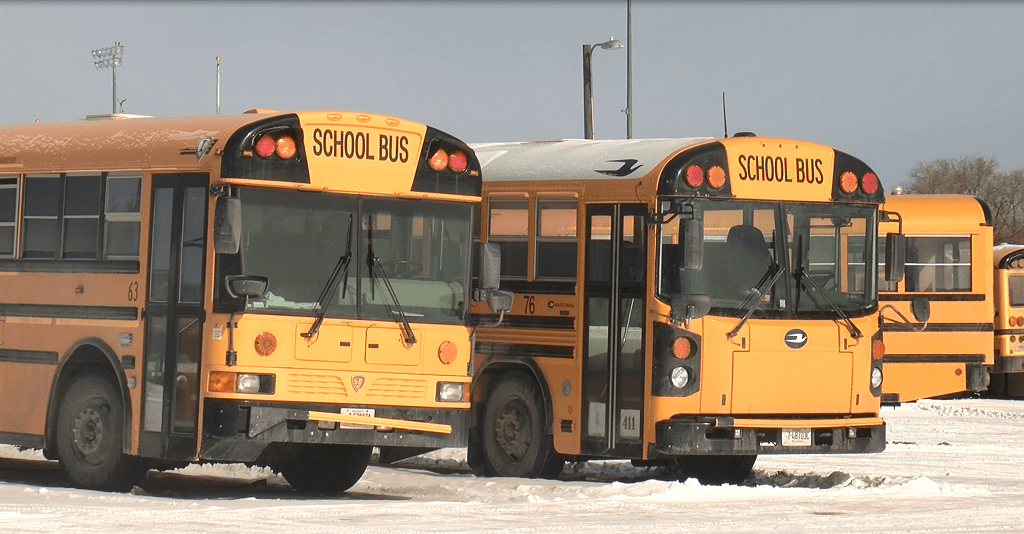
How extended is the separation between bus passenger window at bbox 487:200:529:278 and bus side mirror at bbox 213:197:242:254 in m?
3.69

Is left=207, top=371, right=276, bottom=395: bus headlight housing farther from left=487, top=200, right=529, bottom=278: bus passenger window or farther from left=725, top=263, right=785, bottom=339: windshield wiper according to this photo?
left=725, top=263, right=785, bottom=339: windshield wiper

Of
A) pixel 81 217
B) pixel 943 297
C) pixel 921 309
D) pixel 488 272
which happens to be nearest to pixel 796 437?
pixel 921 309

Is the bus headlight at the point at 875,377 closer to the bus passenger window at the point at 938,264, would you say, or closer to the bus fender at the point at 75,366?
the bus fender at the point at 75,366

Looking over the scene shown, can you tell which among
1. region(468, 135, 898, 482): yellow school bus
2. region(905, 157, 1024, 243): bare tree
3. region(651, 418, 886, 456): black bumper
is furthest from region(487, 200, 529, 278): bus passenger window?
region(905, 157, 1024, 243): bare tree

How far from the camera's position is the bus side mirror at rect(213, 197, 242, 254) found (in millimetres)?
13508

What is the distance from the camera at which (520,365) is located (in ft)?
55.6

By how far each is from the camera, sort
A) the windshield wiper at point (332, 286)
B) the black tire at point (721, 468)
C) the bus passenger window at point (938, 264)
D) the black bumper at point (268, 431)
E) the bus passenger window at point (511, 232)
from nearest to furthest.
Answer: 1. the black bumper at point (268, 431)
2. the windshield wiper at point (332, 286)
3. the bus passenger window at point (511, 232)
4. the black tire at point (721, 468)
5. the bus passenger window at point (938, 264)

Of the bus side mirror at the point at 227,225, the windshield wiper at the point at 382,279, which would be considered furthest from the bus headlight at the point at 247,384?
the windshield wiper at the point at 382,279

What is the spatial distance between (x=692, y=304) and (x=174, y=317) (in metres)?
3.98

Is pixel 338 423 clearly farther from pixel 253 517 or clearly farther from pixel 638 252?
pixel 638 252

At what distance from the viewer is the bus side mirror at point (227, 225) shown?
1351cm

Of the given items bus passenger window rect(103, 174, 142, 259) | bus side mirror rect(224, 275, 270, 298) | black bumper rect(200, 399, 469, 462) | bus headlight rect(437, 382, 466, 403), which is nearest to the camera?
bus side mirror rect(224, 275, 270, 298)

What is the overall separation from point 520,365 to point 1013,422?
12238mm

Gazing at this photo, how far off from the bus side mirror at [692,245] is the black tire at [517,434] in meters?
2.26
